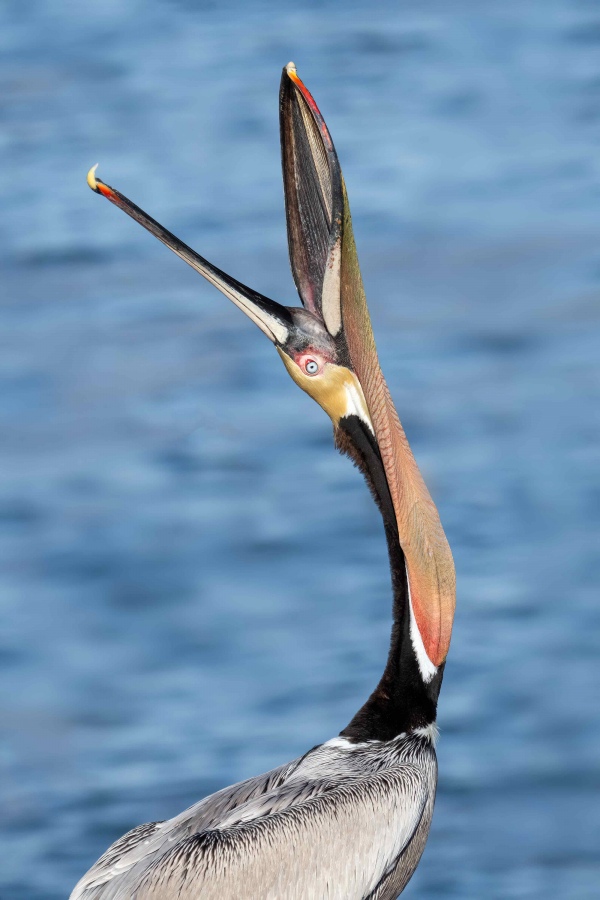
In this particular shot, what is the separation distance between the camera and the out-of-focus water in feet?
22.3

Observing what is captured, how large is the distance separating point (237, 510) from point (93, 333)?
204cm

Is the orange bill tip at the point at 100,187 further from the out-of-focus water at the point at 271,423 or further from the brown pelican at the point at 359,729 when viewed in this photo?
the out-of-focus water at the point at 271,423

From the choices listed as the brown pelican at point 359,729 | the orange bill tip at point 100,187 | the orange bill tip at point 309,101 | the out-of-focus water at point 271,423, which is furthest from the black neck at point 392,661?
the out-of-focus water at point 271,423

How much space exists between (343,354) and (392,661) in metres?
0.87

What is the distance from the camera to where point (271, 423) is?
9.00m

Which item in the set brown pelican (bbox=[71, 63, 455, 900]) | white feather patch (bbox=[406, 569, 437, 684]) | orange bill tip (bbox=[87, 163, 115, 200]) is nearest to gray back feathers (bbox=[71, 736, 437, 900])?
brown pelican (bbox=[71, 63, 455, 900])

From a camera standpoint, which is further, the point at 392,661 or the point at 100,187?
the point at 392,661

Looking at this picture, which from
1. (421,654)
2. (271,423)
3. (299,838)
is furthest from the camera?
(271,423)

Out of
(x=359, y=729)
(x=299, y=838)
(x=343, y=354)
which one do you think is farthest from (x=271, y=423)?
(x=299, y=838)

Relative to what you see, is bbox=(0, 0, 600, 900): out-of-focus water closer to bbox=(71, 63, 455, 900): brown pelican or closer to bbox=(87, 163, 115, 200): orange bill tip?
bbox=(71, 63, 455, 900): brown pelican

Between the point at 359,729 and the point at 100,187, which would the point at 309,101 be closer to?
the point at 100,187

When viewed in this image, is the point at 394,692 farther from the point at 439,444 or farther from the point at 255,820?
the point at 439,444

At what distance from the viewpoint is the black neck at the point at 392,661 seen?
4367mm

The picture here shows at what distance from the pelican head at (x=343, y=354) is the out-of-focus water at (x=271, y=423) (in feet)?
6.82
